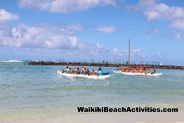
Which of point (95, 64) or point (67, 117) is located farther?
point (95, 64)

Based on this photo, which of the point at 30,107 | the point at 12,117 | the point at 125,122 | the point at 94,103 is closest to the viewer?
the point at 125,122

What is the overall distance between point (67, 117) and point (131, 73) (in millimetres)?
42087

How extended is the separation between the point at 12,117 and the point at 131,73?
140 ft

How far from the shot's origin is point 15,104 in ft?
53.5

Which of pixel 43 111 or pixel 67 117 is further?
pixel 43 111

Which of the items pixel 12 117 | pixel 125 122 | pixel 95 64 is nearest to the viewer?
pixel 125 122

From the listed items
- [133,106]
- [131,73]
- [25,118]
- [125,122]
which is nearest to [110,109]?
[133,106]

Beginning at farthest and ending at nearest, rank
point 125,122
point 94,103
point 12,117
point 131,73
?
point 131,73
point 94,103
point 12,117
point 125,122

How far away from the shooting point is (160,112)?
47.4 ft

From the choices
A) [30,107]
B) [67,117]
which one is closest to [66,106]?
[30,107]

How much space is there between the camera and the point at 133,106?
1638 centimetres

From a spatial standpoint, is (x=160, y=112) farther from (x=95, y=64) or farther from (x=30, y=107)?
(x=95, y=64)

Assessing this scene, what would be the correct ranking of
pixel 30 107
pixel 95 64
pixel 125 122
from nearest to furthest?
1. pixel 125 122
2. pixel 30 107
3. pixel 95 64

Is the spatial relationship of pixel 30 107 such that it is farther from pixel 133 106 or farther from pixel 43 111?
pixel 133 106
